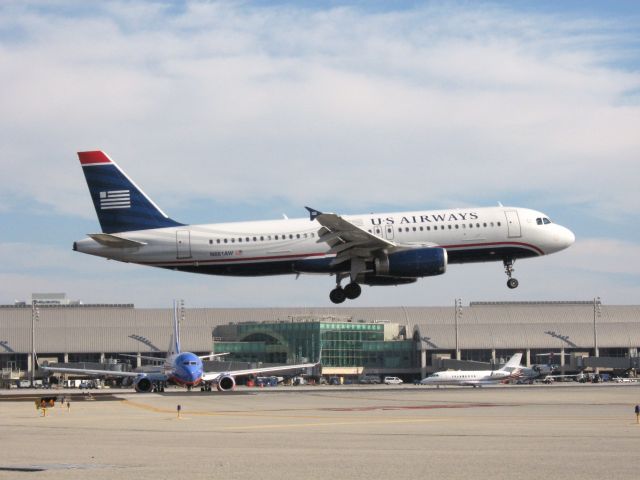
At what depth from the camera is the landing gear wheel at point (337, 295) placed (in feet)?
236

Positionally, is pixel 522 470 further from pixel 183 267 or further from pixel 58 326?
pixel 58 326

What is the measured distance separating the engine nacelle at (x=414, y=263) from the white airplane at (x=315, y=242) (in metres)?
0.09

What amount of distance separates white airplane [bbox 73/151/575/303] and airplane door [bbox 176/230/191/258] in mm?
67

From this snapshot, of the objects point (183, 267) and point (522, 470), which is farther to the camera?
point (183, 267)

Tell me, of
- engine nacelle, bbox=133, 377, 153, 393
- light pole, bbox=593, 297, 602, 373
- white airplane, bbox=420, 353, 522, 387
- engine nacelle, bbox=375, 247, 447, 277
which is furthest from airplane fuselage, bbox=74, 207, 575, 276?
light pole, bbox=593, 297, 602, 373

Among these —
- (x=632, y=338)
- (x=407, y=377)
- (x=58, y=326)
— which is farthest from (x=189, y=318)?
(x=632, y=338)

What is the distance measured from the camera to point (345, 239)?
67.6 m

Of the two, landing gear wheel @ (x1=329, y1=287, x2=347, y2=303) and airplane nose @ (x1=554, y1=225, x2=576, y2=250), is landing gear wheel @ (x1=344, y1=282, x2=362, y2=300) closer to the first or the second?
landing gear wheel @ (x1=329, y1=287, x2=347, y2=303)

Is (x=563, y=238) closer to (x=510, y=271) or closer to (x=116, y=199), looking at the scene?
(x=510, y=271)

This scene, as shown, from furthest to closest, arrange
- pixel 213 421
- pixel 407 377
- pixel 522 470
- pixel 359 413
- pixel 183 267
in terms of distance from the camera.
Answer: pixel 407 377, pixel 183 267, pixel 359 413, pixel 213 421, pixel 522 470

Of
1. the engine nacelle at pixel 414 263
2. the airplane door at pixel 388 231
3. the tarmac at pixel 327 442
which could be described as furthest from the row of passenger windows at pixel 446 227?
the tarmac at pixel 327 442

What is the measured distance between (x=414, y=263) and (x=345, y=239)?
15.6ft

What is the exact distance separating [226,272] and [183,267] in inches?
116

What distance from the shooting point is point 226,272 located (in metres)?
70.9
